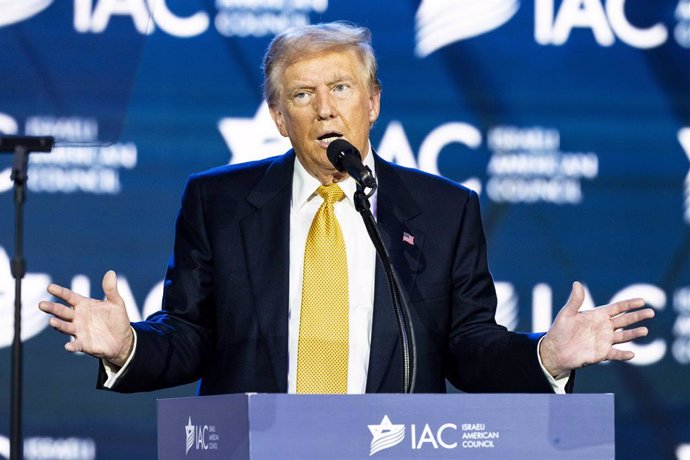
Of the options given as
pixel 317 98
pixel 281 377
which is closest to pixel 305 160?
pixel 317 98

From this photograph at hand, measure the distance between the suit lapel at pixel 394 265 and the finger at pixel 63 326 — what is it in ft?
2.52

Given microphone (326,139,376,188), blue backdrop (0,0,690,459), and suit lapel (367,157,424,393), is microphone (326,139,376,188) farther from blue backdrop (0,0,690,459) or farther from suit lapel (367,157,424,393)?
blue backdrop (0,0,690,459)

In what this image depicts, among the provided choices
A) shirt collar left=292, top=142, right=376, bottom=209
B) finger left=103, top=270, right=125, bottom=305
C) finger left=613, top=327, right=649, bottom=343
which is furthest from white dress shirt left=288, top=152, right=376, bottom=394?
finger left=613, top=327, right=649, bottom=343

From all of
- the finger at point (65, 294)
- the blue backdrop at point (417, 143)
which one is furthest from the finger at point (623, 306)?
the blue backdrop at point (417, 143)

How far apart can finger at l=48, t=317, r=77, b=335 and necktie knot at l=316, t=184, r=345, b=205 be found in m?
0.86

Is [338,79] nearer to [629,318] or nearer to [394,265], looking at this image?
[394,265]

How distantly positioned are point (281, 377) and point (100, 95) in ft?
4.54

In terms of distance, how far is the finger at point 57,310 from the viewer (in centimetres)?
214

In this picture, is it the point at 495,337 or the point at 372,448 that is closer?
the point at 372,448

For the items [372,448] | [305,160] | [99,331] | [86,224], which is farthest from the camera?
[86,224]

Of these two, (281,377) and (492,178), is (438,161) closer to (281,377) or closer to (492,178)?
(492,178)

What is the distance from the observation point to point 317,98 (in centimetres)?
278

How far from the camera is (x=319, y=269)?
2748 millimetres

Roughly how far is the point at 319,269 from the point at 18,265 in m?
0.88
